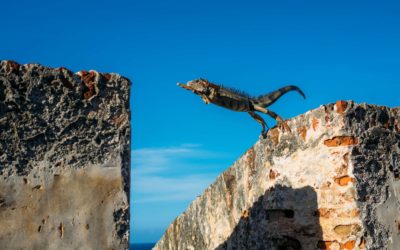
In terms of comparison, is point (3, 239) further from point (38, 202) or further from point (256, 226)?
point (256, 226)

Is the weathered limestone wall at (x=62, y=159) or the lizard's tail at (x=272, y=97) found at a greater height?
the lizard's tail at (x=272, y=97)

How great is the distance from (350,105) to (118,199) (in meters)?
2.15

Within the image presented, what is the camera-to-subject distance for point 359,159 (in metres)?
4.19

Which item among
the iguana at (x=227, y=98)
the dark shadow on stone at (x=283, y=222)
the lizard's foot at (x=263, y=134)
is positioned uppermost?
the iguana at (x=227, y=98)

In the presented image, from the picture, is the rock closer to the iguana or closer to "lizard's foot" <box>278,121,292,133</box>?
"lizard's foot" <box>278,121,292,133</box>

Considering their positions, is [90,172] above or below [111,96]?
below

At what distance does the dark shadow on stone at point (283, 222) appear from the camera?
436 cm

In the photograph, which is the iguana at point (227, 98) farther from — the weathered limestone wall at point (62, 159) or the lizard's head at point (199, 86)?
the weathered limestone wall at point (62, 159)

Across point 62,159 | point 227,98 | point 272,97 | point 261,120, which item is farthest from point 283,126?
point 62,159

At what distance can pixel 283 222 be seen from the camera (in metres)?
4.58

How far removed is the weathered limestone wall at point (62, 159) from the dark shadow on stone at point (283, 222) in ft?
6.02

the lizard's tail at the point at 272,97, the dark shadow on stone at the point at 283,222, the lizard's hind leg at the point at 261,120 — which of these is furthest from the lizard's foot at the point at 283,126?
the lizard's tail at the point at 272,97

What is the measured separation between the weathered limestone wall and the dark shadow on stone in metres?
1.84

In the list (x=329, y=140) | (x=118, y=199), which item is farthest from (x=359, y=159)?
(x=118, y=199)
